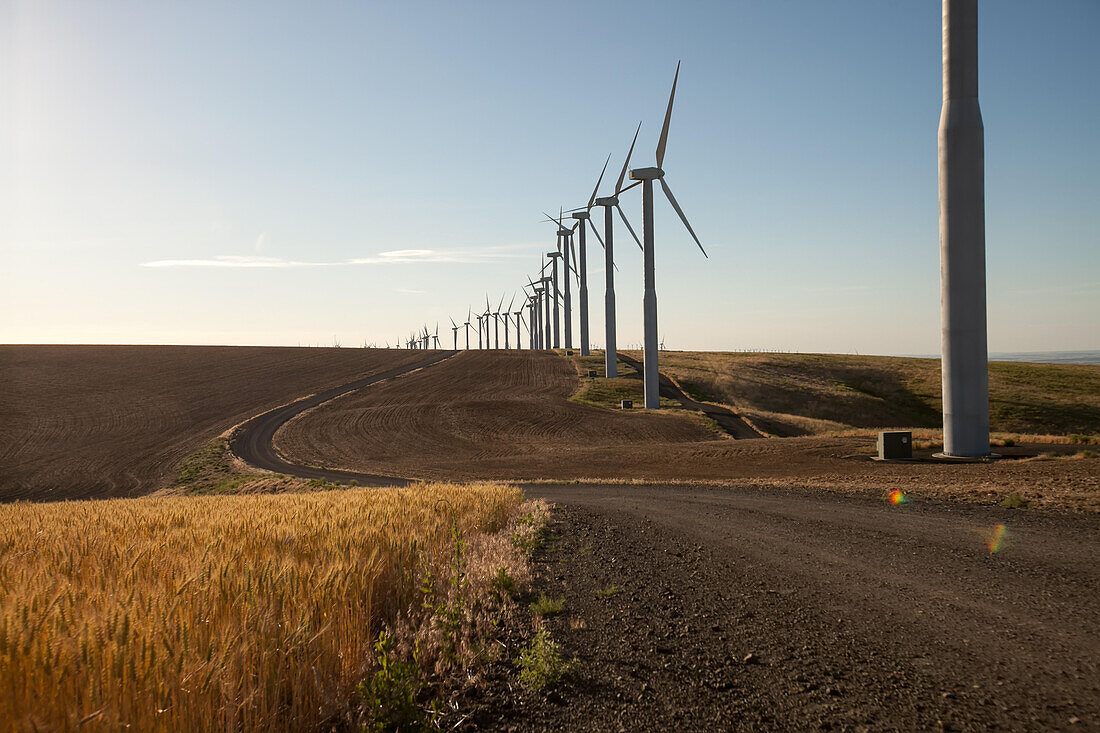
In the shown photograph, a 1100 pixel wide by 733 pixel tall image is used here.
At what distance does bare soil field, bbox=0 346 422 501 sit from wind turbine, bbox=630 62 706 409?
40.5 m

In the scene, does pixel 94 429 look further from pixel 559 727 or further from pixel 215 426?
pixel 559 727

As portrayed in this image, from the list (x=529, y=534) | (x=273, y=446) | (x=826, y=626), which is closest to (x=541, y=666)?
(x=826, y=626)

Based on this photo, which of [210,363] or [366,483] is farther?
[210,363]

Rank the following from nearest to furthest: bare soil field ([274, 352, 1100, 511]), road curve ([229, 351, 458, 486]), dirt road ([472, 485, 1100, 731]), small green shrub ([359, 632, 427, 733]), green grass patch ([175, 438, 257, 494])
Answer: small green shrub ([359, 632, 427, 733]) < dirt road ([472, 485, 1100, 731]) < bare soil field ([274, 352, 1100, 511]) < road curve ([229, 351, 458, 486]) < green grass patch ([175, 438, 257, 494])

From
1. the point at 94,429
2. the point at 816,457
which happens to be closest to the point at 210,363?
the point at 94,429

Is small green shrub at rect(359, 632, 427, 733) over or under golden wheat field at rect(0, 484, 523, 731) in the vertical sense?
under

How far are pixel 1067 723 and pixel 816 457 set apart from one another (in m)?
30.1

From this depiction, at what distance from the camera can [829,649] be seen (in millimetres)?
6668

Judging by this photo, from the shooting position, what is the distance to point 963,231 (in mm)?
28531

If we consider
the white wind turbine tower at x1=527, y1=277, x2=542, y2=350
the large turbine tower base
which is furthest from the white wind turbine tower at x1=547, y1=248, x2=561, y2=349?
the large turbine tower base

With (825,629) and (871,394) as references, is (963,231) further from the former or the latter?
(871,394)

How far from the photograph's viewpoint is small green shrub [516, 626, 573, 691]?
19.1ft

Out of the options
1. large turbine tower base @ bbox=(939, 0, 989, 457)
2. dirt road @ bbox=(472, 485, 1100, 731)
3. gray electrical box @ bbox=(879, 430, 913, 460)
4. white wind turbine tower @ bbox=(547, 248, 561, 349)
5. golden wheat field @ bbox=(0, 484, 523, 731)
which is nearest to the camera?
golden wheat field @ bbox=(0, 484, 523, 731)

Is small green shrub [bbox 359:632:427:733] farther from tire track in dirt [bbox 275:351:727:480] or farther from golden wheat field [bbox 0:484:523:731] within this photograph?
tire track in dirt [bbox 275:351:727:480]
